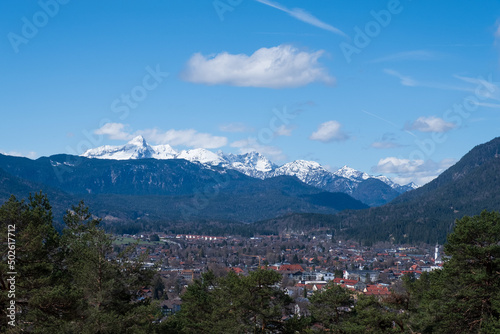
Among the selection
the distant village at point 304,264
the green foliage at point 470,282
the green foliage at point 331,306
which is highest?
the green foliage at point 470,282

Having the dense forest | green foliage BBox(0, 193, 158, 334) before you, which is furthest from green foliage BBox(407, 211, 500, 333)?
green foliage BBox(0, 193, 158, 334)

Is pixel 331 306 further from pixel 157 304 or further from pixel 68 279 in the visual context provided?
pixel 68 279

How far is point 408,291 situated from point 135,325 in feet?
60.8

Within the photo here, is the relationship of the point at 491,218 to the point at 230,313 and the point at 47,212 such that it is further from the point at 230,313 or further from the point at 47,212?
the point at 47,212

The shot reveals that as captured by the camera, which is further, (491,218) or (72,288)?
(491,218)

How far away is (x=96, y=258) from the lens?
22281 mm

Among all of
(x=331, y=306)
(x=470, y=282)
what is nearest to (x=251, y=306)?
(x=331, y=306)

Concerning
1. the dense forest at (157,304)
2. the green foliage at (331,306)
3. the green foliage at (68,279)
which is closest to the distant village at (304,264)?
the green foliage at (331,306)

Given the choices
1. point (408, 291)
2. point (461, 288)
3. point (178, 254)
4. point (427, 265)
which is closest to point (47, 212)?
point (461, 288)

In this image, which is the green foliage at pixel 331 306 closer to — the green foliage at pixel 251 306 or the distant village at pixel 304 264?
the green foliage at pixel 251 306

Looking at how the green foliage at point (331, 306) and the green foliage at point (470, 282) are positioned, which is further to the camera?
the green foliage at point (331, 306)

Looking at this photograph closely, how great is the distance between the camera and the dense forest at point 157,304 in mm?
19391

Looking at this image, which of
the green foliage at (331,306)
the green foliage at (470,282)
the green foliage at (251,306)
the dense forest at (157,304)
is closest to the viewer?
the dense forest at (157,304)

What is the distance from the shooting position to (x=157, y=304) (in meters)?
23.9
